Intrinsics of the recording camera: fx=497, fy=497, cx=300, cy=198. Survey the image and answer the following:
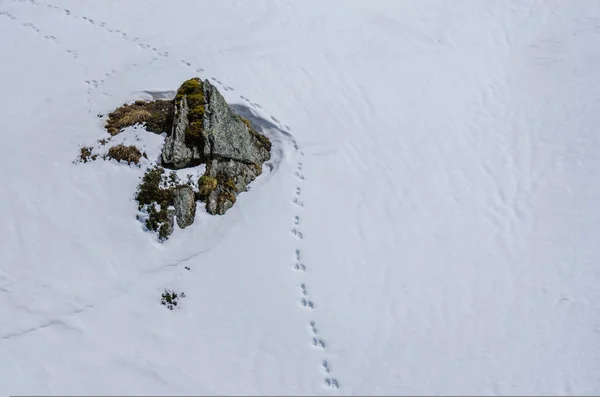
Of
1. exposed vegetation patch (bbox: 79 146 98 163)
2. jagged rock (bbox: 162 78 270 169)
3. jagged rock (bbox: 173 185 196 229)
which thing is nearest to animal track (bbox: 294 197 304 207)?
jagged rock (bbox: 162 78 270 169)

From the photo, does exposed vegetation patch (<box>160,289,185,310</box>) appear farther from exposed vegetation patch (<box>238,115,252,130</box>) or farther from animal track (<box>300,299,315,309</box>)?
exposed vegetation patch (<box>238,115,252,130</box>)

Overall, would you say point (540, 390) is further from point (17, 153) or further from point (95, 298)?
point (17, 153)

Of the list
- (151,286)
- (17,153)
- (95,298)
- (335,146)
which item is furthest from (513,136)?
(17,153)

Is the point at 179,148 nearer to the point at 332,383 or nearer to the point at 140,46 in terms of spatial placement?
the point at 332,383

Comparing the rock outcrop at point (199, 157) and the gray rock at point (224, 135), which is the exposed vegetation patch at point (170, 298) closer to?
the rock outcrop at point (199, 157)

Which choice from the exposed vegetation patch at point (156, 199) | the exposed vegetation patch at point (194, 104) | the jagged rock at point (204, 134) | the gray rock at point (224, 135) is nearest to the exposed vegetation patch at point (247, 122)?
the jagged rock at point (204, 134)

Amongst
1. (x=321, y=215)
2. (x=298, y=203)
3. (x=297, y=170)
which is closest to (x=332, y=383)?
(x=321, y=215)
